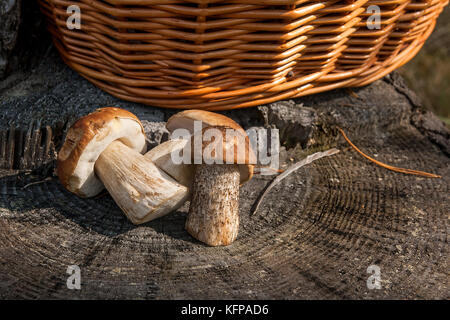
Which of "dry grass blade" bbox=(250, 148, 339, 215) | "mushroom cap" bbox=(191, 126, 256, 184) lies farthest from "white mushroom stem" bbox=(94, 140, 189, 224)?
"dry grass blade" bbox=(250, 148, 339, 215)

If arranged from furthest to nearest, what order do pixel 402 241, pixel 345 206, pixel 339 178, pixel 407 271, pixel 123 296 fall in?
pixel 339 178 < pixel 345 206 < pixel 402 241 < pixel 407 271 < pixel 123 296

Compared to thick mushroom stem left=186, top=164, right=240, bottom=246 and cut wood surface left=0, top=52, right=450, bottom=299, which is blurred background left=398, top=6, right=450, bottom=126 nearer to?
cut wood surface left=0, top=52, right=450, bottom=299

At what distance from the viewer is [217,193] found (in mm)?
1465

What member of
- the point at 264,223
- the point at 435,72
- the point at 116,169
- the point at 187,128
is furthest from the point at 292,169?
the point at 435,72

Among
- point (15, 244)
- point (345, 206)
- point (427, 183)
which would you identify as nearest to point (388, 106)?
point (427, 183)

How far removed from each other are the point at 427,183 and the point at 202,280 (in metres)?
1.12

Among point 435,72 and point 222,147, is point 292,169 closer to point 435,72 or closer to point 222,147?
point 222,147

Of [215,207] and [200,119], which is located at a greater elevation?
[200,119]

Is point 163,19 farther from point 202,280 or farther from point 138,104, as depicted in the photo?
point 202,280

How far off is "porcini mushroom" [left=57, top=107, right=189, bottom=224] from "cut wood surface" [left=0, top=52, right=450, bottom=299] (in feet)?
0.28

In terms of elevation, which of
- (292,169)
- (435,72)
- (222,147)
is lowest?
(292,169)

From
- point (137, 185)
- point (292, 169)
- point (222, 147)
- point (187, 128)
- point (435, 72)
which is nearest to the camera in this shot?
point (222, 147)

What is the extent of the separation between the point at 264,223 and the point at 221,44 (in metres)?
0.71

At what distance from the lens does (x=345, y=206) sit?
1.67m
